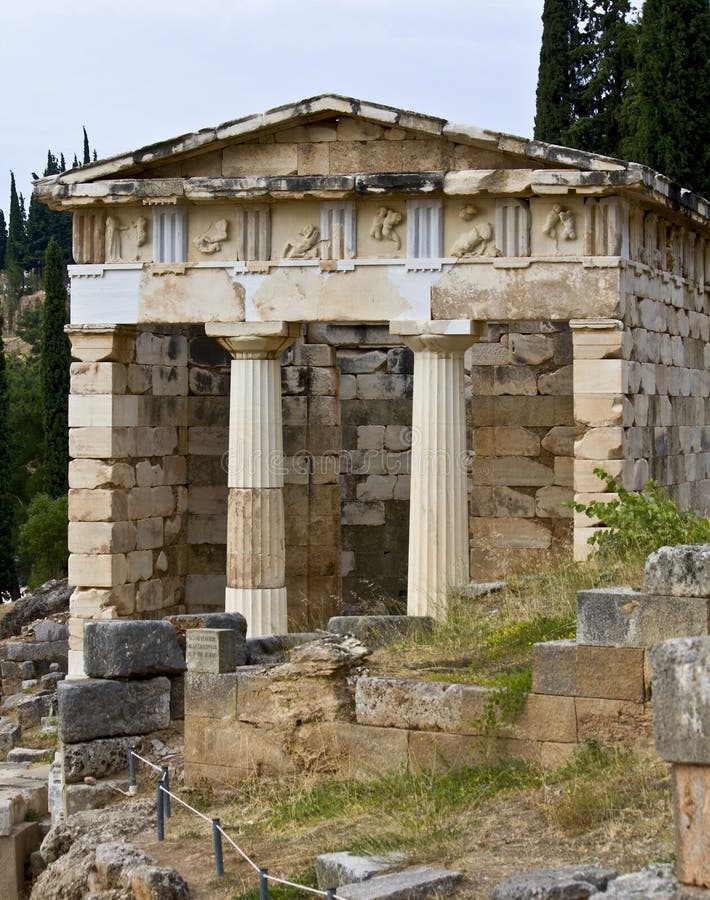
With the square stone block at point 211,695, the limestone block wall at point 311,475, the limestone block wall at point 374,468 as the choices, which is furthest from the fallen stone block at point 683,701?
the limestone block wall at point 374,468

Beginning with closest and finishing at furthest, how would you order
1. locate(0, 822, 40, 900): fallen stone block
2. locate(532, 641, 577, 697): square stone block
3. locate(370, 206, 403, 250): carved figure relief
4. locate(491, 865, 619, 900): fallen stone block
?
locate(491, 865, 619, 900): fallen stone block, locate(532, 641, 577, 697): square stone block, locate(0, 822, 40, 900): fallen stone block, locate(370, 206, 403, 250): carved figure relief

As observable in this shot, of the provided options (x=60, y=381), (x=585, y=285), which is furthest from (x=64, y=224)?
(x=585, y=285)

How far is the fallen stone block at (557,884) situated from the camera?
25.8 ft

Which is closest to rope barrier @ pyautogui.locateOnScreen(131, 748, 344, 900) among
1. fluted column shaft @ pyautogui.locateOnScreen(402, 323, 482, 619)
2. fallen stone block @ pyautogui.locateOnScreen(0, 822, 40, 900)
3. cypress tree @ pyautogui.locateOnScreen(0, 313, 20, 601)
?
fallen stone block @ pyautogui.locateOnScreen(0, 822, 40, 900)

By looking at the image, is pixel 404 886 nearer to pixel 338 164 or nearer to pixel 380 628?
pixel 380 628

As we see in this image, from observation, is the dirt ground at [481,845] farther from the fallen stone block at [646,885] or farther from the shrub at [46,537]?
the shrub at [46,537]

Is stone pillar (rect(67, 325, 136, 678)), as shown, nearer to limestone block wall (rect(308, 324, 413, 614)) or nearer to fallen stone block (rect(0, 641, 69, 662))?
limestone block wall (rect(308, 324, 413, 614))

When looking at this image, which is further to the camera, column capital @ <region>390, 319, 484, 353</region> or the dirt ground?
column capital @ <region>390, 319, 484, 353</region>

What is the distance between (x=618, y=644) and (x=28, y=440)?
30802 mm

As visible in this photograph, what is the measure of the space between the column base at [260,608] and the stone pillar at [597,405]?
10.6 feet

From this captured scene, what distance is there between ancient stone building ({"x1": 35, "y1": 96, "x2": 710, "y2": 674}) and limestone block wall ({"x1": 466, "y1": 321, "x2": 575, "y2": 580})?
0.09ft

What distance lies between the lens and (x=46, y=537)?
1262 inches

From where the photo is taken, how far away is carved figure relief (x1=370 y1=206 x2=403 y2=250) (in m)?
17.9

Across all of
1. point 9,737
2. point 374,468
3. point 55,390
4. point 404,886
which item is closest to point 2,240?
point 55,390
